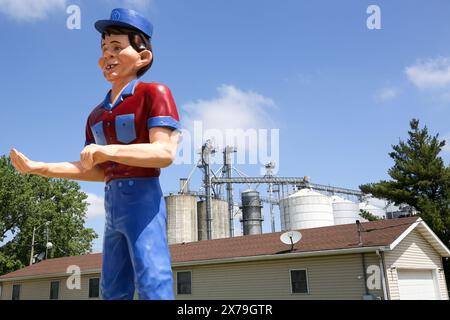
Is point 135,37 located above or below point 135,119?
above

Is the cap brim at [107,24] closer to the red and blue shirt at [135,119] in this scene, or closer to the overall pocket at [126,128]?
the red and blue shirt at [135,119]

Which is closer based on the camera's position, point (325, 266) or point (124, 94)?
point (124, 94)

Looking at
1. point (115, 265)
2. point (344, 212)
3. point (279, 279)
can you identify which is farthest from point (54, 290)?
point (115, 265)

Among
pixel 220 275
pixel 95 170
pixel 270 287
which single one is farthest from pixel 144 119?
pixel 220 275

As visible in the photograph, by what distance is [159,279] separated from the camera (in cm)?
301

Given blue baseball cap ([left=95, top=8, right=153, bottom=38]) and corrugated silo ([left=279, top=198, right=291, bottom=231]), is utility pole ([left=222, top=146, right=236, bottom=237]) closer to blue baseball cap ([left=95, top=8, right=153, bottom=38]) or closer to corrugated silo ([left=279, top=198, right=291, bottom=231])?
corrugated silo ([left=279, top=198, right=291, bottom=231])

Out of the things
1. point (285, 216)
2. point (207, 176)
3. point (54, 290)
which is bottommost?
point (54, 290)

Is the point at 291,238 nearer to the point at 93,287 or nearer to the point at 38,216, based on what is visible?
the point at 93,287

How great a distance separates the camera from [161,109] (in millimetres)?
3242

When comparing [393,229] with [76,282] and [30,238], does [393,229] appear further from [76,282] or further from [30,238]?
[30,238]

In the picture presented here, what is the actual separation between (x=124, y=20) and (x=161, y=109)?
Answer: 2.70ft

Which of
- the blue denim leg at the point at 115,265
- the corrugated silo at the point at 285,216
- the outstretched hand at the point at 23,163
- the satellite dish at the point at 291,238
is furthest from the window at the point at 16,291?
the blue denim leg at the point at 115,265

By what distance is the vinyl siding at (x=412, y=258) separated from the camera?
14.1 m

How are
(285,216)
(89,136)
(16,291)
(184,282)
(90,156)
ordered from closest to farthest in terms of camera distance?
(90,156) < (89,136) < (184,282) < (16,291) < (285,216)
